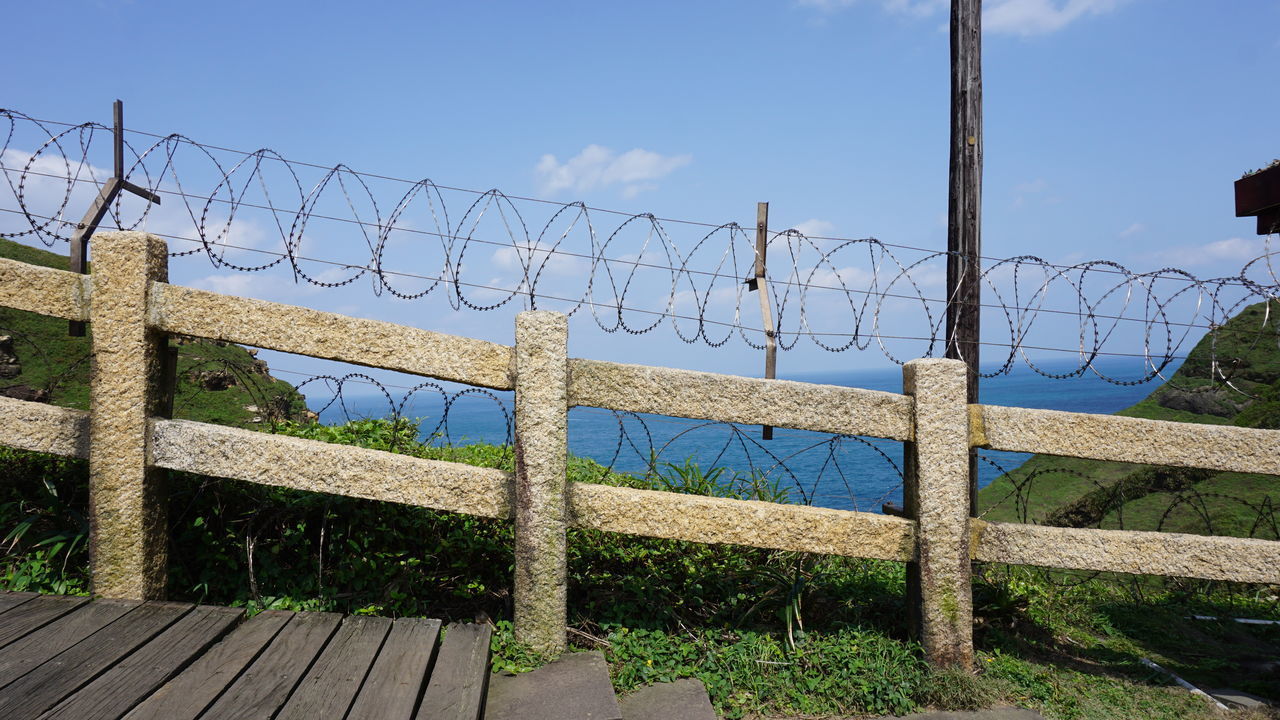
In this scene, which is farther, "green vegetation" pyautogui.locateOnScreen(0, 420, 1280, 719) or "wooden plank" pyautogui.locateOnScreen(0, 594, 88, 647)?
"green vegetation" pyautogui.locateOnScreen(0, 420, 1280, 719)

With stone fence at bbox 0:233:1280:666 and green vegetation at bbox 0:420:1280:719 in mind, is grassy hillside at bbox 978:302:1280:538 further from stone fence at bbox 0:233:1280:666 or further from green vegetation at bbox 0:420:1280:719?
stone fence at bbox 0:233:1280:666

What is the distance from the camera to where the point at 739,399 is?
3.99m

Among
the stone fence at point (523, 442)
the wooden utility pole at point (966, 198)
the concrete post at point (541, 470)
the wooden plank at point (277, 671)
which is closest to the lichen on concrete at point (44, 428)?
the stone fence at point (523, 442)

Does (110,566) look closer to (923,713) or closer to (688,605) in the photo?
(688,605)

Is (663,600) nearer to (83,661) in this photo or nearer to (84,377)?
(83,661)

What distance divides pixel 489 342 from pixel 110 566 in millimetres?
2326

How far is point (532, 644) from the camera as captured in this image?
12.5ft

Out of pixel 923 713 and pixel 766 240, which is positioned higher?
pixel 766 240

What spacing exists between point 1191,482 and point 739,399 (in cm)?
572

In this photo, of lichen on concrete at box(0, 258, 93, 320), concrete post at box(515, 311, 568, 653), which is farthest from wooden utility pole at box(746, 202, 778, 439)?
lichen on concrete at box(0, 258, 93, 320)

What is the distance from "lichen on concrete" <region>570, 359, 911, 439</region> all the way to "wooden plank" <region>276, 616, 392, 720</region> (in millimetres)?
1498

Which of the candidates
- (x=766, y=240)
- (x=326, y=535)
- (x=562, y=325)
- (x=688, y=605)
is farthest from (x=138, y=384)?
(x=766, y=240)

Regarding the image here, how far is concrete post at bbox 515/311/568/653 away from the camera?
Result: 3.73 meters

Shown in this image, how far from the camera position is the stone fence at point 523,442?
12.5 feet
